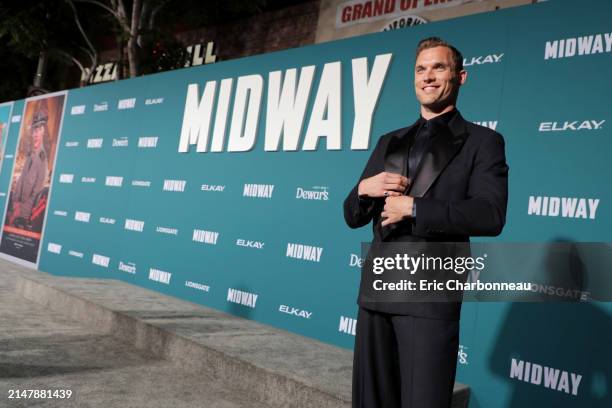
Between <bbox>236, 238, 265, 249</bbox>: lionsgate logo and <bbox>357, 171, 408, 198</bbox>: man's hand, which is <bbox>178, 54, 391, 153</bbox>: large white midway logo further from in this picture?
<bbox>357, 171, 408, 198</bbox>: man's hand

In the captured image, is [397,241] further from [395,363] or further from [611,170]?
[611,170]

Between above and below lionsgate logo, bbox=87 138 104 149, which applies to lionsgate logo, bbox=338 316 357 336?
below

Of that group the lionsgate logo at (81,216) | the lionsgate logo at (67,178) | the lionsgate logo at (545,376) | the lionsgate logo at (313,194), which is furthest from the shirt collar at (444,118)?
the lionsgate logo at (67,178)

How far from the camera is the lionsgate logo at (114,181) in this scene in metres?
5.56

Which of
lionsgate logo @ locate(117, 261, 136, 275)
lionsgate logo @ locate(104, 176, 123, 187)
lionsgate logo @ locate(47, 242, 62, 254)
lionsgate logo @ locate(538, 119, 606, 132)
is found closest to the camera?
lionsgate logo @ locate(538, 119, 606, 132)

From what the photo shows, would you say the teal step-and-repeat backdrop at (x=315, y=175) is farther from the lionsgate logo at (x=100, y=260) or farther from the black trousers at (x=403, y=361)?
the black trousers at (x=403, y=361)

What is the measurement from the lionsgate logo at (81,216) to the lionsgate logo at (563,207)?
476 centimetres

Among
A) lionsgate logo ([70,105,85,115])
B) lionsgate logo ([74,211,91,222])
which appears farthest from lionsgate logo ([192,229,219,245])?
lionsgate logo ([70,105,85,115])

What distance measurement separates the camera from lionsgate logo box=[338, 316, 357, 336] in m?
3.23

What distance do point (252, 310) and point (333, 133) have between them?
4.58ft

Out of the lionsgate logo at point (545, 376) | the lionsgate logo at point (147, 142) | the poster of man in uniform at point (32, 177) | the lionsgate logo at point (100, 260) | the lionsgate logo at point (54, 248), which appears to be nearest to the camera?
the lionsgate logo at point (545, 376)

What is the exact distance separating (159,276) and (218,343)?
6.30ft

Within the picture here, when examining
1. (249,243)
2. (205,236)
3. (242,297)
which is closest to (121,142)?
(205,236)

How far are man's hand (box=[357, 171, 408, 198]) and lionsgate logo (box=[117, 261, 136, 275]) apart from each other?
13.8 ft
